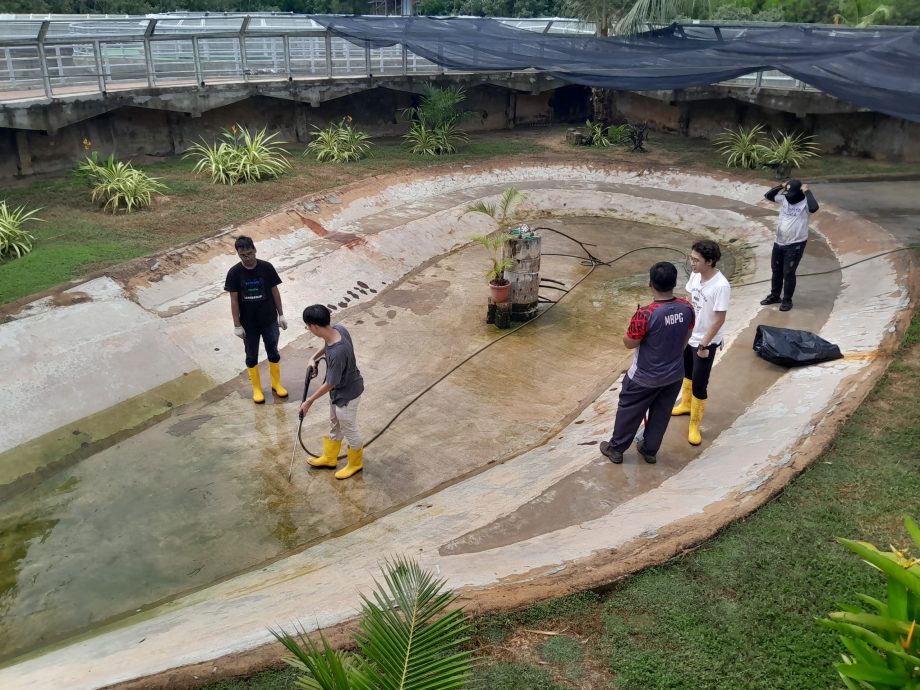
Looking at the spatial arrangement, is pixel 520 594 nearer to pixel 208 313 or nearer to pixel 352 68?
pixel 208 313

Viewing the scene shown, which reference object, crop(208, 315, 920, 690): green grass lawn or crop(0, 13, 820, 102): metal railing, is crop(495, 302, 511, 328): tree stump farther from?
crop(0, 13, 820, 102): metal railing

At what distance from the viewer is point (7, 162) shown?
1234cm

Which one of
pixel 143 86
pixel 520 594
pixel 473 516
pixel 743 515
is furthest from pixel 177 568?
pixel 143 86

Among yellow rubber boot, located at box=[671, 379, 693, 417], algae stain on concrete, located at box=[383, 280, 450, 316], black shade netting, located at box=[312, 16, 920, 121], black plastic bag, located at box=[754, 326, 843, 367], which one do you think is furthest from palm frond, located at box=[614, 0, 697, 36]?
yellow rubber boot, located at box=[671, 379, 693, 417]

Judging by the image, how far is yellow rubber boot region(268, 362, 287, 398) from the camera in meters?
7.69

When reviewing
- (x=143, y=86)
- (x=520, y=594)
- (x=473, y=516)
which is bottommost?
(x=473, y=516)

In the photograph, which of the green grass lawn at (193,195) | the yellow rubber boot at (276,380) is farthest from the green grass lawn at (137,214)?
the yellow rubber boot at (276,380)

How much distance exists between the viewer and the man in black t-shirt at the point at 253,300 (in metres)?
6.88

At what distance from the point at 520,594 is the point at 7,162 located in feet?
41.3

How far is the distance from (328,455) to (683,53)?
1159cm

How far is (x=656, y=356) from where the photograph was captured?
5.30 metres

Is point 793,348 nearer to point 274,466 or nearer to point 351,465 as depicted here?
point 351,465

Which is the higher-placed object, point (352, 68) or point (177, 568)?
point (352, 68)

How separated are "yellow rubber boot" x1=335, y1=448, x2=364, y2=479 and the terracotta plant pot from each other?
380cm
